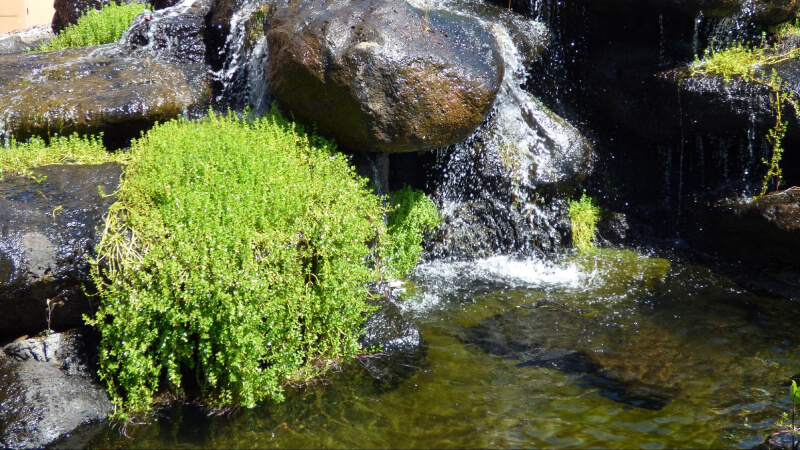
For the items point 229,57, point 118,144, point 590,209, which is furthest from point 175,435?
point 590,209

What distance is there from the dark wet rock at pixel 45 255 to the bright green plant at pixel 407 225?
11.2 ft

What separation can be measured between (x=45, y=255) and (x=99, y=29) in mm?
6678

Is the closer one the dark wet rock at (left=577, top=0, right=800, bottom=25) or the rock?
the rock

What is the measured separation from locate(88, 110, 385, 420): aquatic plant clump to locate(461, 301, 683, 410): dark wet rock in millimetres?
1571

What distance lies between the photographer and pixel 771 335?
650 cm

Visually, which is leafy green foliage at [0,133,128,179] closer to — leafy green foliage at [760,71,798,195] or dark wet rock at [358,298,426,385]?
dark wet rock at [358,298,426,385]

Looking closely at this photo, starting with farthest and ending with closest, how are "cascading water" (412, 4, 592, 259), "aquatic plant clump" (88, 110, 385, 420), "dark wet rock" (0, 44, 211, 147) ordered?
"cascading water" (412, 4, 592, 259) < "dark wet rock" (0, 44, 211, 147) < "aquatic plant clump" (88, 110, 385, 420)

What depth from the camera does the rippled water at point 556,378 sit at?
468 centimetres

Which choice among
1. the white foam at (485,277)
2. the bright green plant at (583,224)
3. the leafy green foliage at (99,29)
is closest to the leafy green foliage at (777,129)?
the bright green plant at (583,224)

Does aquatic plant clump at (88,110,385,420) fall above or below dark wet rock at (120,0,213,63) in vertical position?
below

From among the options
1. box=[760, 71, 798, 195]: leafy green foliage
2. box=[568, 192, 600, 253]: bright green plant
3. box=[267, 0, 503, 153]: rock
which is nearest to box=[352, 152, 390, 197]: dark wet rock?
box=[267, 0, 503, 153]: rock

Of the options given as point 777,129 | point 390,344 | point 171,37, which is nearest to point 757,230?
point 777,129

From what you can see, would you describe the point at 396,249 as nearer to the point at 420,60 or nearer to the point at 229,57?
the point at 420,60

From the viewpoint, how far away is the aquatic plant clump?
4.80 m
